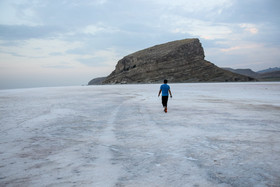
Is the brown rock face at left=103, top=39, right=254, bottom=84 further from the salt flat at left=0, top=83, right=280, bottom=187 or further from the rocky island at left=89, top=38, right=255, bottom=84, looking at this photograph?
the salt flat at left=0, top=83, right=280, bottom=187

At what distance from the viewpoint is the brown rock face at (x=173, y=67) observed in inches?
4222

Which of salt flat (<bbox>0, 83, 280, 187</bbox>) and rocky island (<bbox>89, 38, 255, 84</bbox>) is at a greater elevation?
rocky island (<bbox>89, 38, 255, 84</bbox>)

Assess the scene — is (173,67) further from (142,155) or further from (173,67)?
(142,155)

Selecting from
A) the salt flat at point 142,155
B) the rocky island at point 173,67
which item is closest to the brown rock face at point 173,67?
the rocky island at point 173,67

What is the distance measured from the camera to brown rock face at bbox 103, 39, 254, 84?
10724 centimetres

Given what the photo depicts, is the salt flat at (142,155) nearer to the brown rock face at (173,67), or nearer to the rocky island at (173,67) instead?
the brown rock face at (173,67)

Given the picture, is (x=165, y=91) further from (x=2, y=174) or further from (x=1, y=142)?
(x=2, y=174)

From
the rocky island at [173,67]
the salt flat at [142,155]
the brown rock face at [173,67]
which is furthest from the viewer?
the brown rock face at [173,67]

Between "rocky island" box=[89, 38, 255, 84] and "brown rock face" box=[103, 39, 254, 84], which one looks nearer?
"rocky island" box=[89, 38, 255, 84]

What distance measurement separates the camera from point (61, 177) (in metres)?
2.99

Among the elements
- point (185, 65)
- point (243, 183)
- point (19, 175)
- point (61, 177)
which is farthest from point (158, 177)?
point (185, 65)

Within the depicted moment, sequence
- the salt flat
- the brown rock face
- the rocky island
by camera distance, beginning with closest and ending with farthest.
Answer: the salt flat
the rocky island
the brown rock face

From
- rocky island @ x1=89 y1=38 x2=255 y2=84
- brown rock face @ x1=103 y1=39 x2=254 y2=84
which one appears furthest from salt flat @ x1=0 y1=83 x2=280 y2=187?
rocky island @ x1=89 y1=38 x2=255 y2=84

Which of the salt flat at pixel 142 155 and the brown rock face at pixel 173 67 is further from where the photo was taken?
the brown rock face at pixel 173 67
